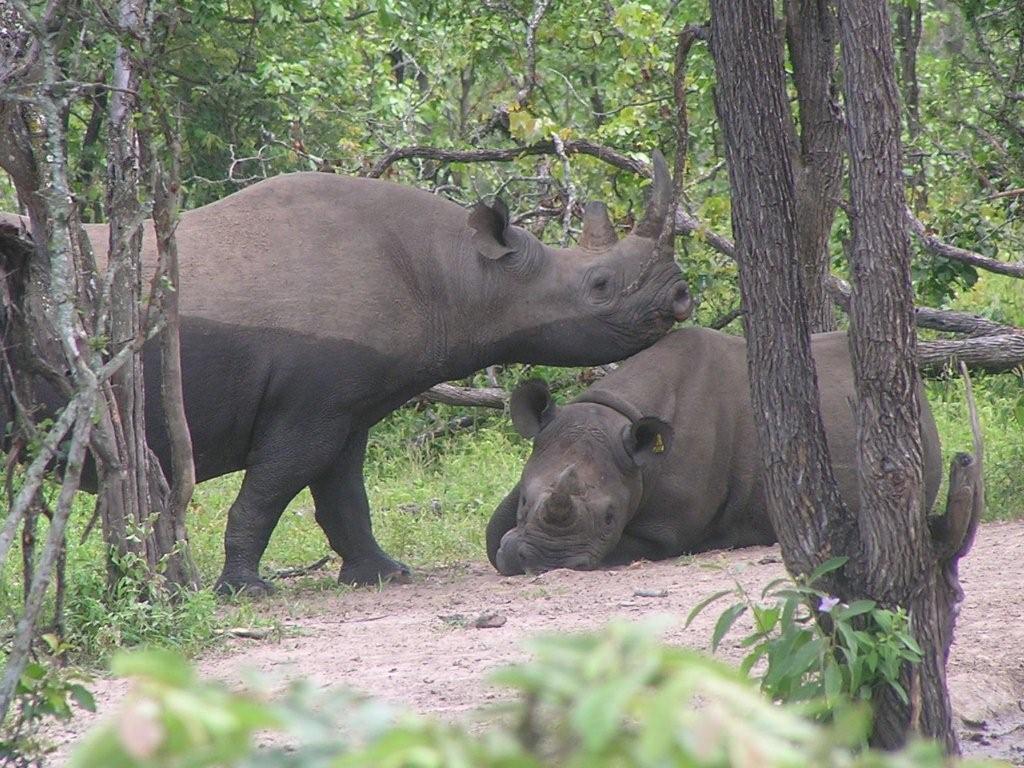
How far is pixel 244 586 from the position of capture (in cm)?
691

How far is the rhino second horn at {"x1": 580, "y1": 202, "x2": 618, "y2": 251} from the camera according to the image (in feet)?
26.5

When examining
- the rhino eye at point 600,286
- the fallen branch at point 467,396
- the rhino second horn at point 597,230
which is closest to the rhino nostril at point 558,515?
the rhino eye at point 600,286

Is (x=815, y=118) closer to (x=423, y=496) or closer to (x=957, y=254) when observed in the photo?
(x=957, y=254)

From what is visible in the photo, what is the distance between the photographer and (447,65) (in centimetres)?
1283

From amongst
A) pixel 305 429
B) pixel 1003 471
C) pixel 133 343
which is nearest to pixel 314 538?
pixel 305 429

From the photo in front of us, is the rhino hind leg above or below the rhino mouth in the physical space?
above

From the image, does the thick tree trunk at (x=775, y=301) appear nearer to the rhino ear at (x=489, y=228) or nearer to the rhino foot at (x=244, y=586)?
the rhino foot at (x=244, y=586)

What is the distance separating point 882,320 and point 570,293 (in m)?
4.11

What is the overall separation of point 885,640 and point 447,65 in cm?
980

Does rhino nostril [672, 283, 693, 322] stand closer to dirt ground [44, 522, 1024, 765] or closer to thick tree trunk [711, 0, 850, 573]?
dirt ground [44, 522, 1024, 765]

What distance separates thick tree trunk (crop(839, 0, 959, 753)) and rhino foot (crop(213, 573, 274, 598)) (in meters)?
3.72

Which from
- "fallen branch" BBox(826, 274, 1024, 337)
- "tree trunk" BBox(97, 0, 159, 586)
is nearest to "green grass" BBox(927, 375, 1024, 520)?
"fallen branch" BBox(826, 274, 1024, 337)

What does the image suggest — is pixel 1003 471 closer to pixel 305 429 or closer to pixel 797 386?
pixel 305 429

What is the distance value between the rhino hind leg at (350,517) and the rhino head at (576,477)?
1.96 ft
